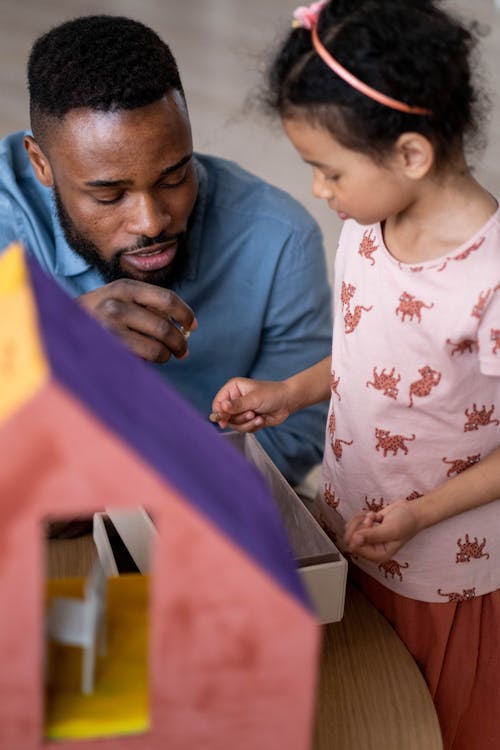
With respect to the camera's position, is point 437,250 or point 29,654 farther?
point 437,250

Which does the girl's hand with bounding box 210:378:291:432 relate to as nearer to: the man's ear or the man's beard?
the man's beard

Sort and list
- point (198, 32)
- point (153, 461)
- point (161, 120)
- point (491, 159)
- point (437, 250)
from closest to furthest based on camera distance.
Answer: point (153, 461) → point (437, 250) → point (161, 120) → point (491, 159) → point (198, 32)

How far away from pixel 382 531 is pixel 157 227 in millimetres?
554

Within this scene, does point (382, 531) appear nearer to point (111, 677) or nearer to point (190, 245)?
point (111, 677)

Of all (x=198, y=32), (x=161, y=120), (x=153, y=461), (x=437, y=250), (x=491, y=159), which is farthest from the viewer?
(x=198, y=32)

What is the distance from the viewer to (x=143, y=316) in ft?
3.70

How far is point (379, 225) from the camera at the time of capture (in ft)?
3.23

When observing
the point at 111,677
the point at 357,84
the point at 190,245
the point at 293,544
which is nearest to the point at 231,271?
the point at 190,245

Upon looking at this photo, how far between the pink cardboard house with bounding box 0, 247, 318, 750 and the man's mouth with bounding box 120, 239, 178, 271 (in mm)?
682

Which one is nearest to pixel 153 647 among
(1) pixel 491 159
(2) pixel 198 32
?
(1) pixel 491 159

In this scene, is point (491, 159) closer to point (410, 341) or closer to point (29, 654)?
point (410, 341)

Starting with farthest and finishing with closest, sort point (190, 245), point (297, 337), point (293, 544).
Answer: point (297, 337)
point (190, 245)
point (293, 544)

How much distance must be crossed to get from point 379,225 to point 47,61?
567 mm

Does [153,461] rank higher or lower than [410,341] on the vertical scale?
higher
